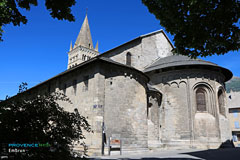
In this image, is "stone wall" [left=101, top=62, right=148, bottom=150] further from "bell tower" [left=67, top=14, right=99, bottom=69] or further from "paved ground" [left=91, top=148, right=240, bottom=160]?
"bell tower" [left=67, top=14, right=99, bottom=69]

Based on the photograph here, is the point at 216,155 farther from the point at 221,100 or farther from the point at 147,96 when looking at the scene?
the point at 221,100

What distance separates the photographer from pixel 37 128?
432 cm

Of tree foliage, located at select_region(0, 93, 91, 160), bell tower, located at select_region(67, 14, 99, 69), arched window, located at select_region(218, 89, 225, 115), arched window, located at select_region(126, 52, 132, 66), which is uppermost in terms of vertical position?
bell tower, located at select_region(67, 14, 99, 69)

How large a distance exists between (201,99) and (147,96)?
6.11 meters

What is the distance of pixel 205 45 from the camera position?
26.7 feet

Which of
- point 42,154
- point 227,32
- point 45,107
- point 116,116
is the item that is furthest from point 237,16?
point 116,116

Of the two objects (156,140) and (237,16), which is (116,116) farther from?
(237,16)

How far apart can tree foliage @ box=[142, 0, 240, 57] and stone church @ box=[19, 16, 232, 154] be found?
22.7 ft

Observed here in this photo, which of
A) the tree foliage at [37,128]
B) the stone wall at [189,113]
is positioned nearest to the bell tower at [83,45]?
the stone wall at [189,113]

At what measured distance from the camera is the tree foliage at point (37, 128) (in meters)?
3.99

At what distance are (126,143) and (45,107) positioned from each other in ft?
35.7

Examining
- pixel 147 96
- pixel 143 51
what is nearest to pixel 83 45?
pixel 143 51

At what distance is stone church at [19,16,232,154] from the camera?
1438 cm

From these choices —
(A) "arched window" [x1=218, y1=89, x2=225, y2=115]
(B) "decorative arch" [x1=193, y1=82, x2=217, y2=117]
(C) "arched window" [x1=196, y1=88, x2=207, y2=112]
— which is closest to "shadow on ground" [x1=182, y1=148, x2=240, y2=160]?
(B) "decorative arch" [x1=193, y1=82, x2=217, y2=117]
